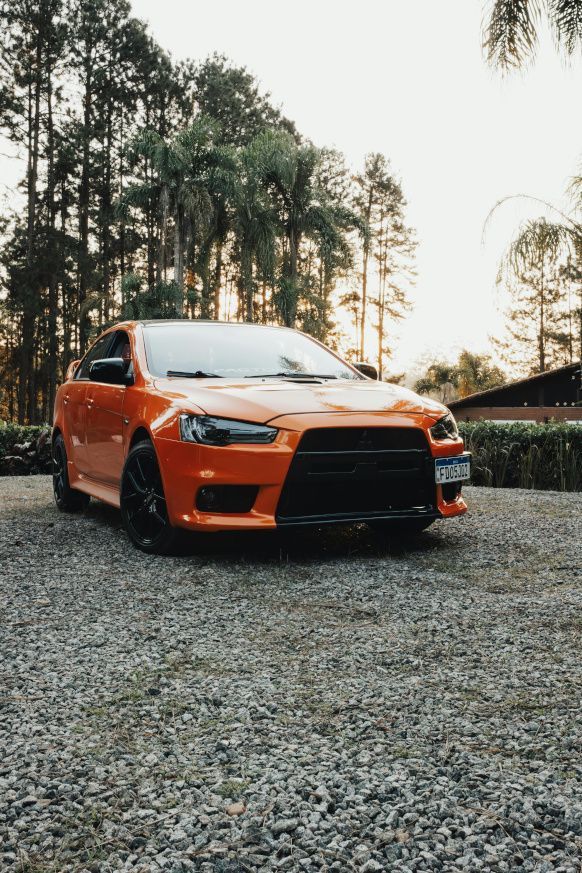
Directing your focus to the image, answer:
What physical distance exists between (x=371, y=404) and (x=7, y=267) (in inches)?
1343

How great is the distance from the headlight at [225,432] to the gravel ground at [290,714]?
82cm

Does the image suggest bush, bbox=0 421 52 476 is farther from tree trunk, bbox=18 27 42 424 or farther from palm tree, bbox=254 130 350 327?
tree trunk, bbox=18 27 42 424

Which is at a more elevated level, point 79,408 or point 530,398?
point 530,398

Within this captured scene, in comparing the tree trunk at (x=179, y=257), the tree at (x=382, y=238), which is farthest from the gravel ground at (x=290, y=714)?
the tree at (x=382, y=238)

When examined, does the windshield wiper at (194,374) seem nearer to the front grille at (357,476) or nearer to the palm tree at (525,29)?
the front grille at (357,476)

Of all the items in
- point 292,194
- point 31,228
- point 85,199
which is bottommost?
point 292,194

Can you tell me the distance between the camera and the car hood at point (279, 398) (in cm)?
475

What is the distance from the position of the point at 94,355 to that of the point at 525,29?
11.7m

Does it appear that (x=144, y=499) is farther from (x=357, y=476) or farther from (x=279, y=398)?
(x=357, y=476)

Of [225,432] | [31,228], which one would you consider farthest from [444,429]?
[31,228]

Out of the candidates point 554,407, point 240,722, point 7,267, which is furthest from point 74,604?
point 7,267

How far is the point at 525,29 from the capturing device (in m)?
14.2

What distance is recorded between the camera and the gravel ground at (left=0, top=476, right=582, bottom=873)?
1.93m

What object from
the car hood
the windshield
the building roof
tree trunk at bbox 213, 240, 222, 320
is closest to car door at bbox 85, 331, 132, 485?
the windshield
